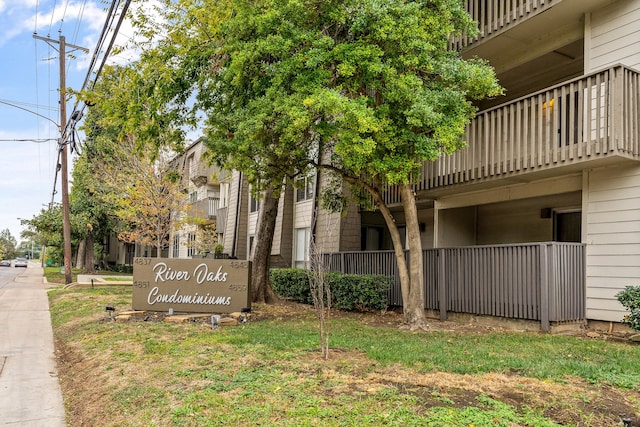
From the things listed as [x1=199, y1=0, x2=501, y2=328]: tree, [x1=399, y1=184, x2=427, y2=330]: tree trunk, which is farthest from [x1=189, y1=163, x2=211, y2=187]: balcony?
[x1=399, y1=184, x2=427, y2=330]: tree trunk

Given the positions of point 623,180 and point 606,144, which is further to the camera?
point 623,180

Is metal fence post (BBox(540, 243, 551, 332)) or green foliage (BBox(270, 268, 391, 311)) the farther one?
green foliage (BBox(270, 268, 391, 311))

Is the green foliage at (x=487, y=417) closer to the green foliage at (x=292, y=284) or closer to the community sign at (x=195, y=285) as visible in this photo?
the community sign at (x=195, y=285)

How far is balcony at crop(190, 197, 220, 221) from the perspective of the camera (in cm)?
2878

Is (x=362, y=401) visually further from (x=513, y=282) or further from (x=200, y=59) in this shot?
(x=200, y=59)

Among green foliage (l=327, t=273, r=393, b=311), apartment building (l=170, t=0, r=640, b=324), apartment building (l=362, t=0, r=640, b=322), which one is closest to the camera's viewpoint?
apartment building (l=362, t=0, r=640, b=322)

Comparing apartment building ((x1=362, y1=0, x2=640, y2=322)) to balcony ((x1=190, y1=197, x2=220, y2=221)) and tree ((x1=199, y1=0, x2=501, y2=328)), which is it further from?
balcony ((x1=190, y1=197, x2=220, y2=221))

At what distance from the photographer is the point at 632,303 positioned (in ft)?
27.5

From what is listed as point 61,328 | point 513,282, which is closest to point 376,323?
point 513,282

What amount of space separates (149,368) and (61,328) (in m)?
6.00

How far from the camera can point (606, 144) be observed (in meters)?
8.72

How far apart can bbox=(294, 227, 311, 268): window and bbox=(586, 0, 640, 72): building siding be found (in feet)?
38.8

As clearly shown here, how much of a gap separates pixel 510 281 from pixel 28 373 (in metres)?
8.67

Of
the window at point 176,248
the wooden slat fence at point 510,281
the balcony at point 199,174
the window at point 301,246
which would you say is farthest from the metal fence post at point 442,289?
the window at point 176,248
